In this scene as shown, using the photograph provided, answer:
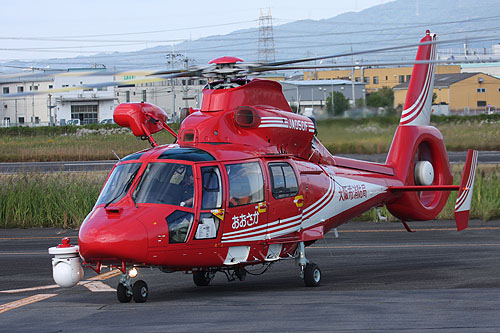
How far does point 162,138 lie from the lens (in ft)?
109

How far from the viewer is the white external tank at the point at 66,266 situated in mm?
11102

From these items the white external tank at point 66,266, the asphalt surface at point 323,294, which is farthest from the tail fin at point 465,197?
the white external tank at point 66,266

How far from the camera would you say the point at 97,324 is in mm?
9141

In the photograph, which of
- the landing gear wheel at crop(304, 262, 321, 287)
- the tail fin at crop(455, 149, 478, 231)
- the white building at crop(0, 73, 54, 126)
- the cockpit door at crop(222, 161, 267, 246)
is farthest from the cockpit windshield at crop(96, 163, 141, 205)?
the white building at crop(0, 73, 54, 126)

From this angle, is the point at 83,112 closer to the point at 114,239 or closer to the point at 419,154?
the point at 419,154

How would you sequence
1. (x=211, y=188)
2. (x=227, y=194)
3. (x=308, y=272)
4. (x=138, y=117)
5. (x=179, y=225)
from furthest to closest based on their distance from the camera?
(x=138, y=117) < (x=308, y=272) < (x=227, y=194) < (x=211, y=188) < (x=179, y=225)

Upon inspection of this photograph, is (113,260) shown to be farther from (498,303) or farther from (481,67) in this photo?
(481,67)

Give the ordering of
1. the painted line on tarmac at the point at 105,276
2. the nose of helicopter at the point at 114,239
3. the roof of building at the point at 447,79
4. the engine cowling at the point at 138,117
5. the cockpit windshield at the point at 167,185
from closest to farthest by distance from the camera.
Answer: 1. the nose of helicopter at the point at 114,239
2. the cockpit windshield at the point at 167,185
3. the engine cowling at the point at 138,117
4. the painted line on tarmac at the point at 105,276
5. the roof of building at the point at 447,79

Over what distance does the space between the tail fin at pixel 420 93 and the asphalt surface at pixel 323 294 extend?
3.03 m

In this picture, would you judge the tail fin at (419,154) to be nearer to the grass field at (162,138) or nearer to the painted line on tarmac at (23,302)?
the grass field at (162,138)

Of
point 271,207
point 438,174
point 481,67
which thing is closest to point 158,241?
point 271,207

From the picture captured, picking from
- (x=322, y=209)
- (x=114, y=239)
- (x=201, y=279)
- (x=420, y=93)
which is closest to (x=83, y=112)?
(x=420, y=93)

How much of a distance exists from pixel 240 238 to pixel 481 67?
98.2 m

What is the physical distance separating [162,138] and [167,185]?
884 inches
